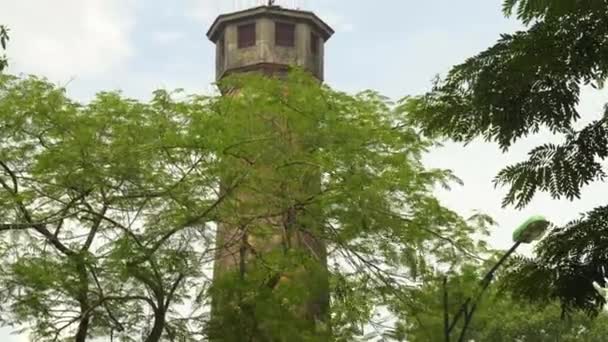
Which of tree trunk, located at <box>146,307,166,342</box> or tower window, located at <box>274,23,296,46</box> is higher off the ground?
tower window, located at <box>274,23,296,46</box>

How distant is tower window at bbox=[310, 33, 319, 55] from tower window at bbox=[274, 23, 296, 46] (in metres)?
0.75

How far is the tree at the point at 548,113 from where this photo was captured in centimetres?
429

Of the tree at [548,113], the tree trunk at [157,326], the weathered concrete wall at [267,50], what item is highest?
the weathered concrete wall at [267,50]

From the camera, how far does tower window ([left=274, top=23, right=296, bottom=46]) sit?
33.0m

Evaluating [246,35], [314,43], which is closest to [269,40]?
[246,35]

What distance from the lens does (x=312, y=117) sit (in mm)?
20016

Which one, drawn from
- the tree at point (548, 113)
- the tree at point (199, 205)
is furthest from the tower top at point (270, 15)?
the tree at point (548, 113)

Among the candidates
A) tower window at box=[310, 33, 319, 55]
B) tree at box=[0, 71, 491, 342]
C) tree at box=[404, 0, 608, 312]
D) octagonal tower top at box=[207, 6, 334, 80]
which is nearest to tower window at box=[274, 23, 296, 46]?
octagonal tower top at box=[207, 6, 334, 80]

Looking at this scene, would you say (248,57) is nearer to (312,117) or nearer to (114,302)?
(312,117)

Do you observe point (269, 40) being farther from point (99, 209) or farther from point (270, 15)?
point (99, 209)

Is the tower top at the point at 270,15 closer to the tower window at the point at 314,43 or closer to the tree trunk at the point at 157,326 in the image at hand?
the tower window at the point at 314,43

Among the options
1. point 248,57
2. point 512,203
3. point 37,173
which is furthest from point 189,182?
point 248,57

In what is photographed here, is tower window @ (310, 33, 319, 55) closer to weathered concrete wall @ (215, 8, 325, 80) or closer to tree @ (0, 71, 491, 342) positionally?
weathered concrete wall @ (215, 8, 325, 80)

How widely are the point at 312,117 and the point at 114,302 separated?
5375 mm
